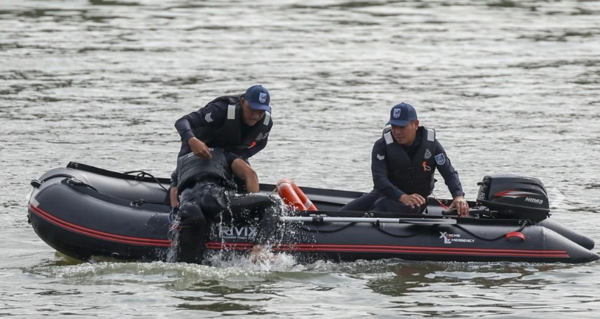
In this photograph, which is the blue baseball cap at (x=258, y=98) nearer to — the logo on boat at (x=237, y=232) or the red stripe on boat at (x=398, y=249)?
the logo on boat at (x=237, y=232)

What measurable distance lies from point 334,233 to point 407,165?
0.83 meters

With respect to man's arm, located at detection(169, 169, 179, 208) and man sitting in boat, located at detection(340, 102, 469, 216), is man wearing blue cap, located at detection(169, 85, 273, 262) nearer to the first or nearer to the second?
man's arm, located at detection(169, 169, 179, 208)

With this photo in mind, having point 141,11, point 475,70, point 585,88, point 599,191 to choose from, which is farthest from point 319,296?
point 141,11

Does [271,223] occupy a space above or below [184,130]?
below

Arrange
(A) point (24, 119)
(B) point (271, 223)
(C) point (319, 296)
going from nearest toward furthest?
(C) point (319, 296) → (B) point (271, 223) → (A) point (24, 119)

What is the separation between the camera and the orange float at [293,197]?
9.59m

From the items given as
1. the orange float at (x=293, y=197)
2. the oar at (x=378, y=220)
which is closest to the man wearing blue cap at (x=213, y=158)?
the orange float at (x=293, y=197)

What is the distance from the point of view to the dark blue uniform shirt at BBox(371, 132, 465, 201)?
30.9 ft

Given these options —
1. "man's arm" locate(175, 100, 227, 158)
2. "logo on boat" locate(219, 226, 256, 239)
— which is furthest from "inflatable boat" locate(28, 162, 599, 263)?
"man's arm" locate(175, 100, 227, 158)

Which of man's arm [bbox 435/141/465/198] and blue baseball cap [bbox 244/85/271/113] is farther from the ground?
blue baseball cap [bbox 244/85/271/113]

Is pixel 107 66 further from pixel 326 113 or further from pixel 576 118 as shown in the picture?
pixel 576 118

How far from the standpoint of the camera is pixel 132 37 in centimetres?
2370

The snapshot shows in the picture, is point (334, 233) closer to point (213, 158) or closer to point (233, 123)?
point (213, 158)

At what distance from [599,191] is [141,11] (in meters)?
17.5
